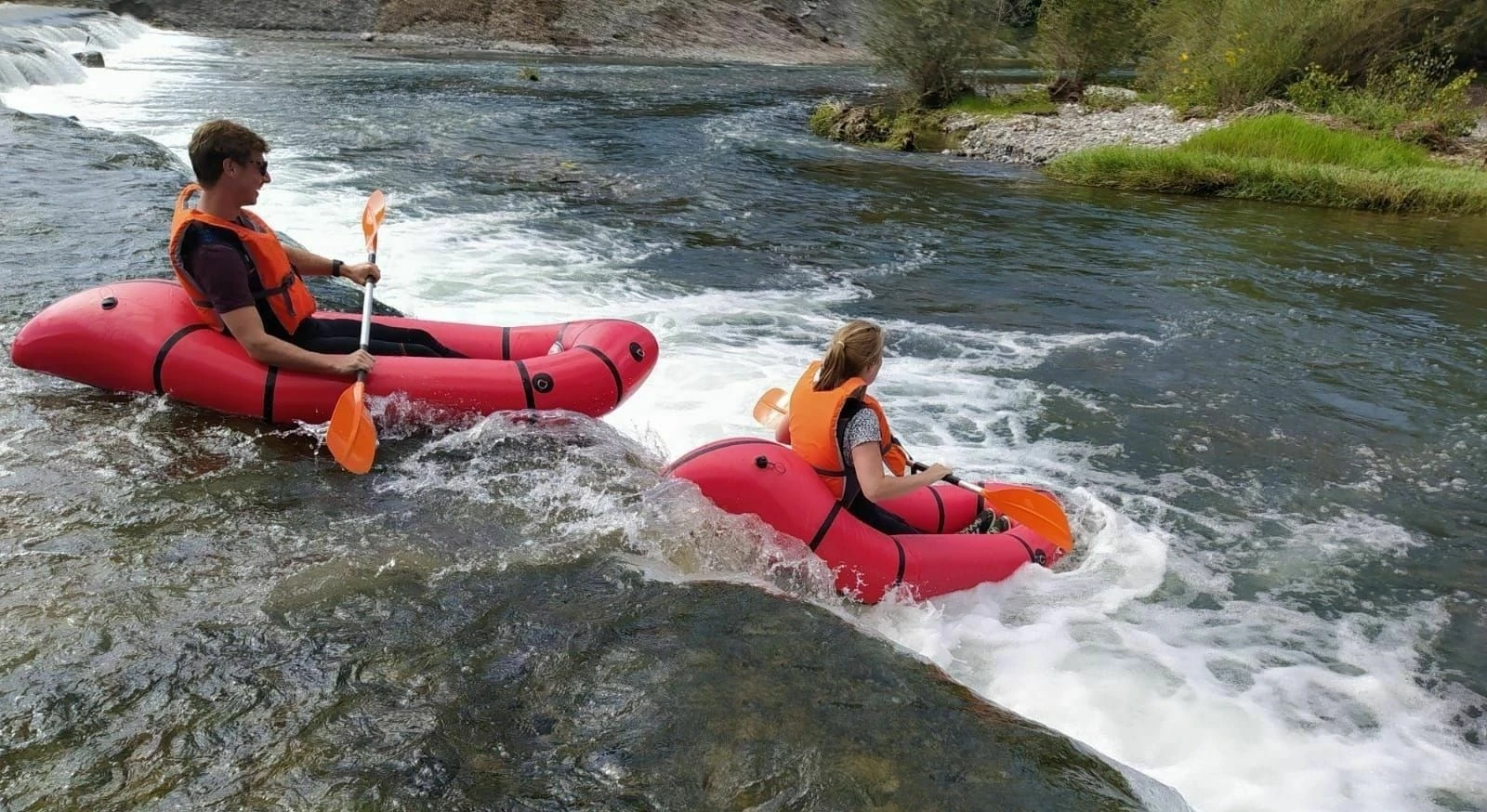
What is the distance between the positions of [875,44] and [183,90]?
11775 millimetres

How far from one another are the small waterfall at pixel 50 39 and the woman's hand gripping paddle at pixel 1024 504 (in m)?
15.4

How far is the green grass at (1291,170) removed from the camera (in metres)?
11.1

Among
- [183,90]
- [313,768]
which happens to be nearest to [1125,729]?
[313,768]

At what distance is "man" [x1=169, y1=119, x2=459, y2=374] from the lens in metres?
3.76

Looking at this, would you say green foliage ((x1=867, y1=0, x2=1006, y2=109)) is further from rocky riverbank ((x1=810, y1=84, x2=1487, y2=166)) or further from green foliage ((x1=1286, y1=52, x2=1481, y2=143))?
green foliage ((x1=1286, y1=52, x2=1481, y2=143))

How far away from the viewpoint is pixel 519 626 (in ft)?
9.60

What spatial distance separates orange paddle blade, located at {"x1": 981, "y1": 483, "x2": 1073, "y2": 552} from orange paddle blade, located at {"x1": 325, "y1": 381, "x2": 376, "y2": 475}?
2594 millimetres

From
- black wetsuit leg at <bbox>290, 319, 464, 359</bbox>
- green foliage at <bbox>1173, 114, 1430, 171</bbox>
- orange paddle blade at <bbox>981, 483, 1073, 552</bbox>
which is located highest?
green foliage at <bbox>1173, 114, 1430, 171</bbox>

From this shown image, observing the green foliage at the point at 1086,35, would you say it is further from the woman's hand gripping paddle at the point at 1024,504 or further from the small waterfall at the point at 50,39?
the small waterfall at the point at 50,39

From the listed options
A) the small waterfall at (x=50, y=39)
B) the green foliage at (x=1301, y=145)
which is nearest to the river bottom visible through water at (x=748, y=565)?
the green foliage at (x=1301, y=145)

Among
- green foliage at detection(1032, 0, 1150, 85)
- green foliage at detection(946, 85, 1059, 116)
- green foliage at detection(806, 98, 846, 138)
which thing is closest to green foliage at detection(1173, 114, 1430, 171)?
green foliage at detection(946, 85, 1059, 116)

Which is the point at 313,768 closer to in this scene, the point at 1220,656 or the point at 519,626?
the point at 519,626

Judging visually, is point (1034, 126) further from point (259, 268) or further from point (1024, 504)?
point (259, 268)

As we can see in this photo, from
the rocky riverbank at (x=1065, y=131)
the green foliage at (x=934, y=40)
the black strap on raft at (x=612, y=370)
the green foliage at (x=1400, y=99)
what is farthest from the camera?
the green foliage at (x=934, y=40)
